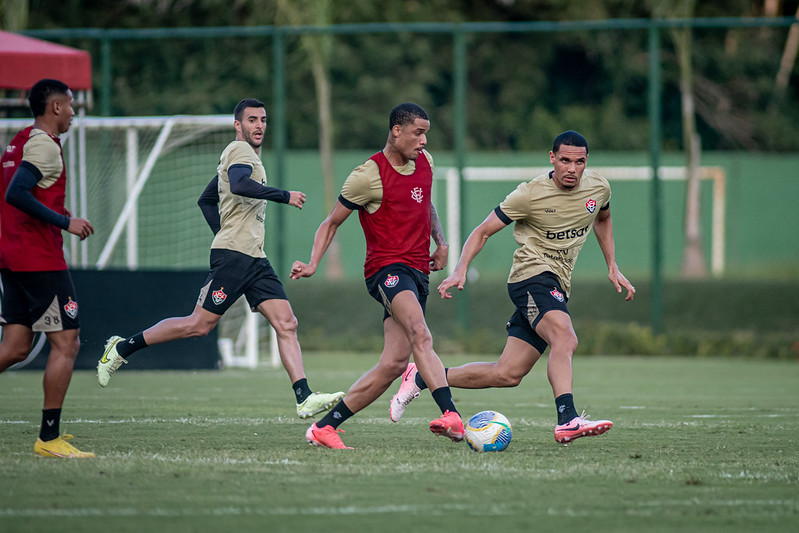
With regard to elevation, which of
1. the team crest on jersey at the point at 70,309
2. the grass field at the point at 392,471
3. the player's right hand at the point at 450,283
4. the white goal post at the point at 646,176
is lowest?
the grass field at the point at 392,471

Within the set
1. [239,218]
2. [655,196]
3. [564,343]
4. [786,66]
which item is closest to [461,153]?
[655,196]

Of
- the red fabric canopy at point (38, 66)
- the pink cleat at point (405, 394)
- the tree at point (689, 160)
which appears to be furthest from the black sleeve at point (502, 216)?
the tree at point (689, 160)

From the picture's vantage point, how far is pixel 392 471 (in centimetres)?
651

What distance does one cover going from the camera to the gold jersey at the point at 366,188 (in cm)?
751

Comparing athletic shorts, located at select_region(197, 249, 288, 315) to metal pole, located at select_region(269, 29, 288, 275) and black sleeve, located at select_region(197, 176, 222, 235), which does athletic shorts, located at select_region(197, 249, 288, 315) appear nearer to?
black sleeve, located at select_region(197, 176, 222, 235)

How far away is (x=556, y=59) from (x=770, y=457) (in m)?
24.2

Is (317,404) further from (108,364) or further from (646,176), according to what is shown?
(646,176)

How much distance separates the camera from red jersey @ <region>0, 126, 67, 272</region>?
23.1 ft

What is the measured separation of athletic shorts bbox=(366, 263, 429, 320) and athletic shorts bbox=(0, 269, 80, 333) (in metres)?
1.84

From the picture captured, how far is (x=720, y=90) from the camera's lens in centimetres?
3020

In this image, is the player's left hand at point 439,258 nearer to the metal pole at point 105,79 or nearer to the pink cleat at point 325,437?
the pink cleat at point 325,437

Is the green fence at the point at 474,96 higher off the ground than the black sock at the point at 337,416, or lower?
higher

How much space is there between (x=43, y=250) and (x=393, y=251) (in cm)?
214

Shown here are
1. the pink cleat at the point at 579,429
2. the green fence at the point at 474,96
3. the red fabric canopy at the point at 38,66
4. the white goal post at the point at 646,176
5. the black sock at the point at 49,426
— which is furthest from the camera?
the white goal post at the point at 646,176
